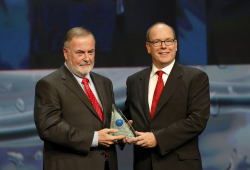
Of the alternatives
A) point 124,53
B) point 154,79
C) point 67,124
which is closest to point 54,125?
point 67,124

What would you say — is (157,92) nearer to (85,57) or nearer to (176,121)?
(176,121)

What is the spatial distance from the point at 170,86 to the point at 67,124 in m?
0.91

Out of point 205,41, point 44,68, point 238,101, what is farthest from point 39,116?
point 238,101

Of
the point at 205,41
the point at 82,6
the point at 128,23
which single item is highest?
the point at 82,6

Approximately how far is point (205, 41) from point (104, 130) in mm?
2296

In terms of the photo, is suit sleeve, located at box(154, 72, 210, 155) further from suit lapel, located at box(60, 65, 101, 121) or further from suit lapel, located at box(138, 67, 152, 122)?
suit lapel, located at box(60, 65, 101, 121)

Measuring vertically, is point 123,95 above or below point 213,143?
above

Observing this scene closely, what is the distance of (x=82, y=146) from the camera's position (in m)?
2.15

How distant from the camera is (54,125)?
215cm

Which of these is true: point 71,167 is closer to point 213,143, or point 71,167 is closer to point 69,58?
point 69,58

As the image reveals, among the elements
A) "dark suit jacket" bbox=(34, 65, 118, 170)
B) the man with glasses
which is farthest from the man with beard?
the man with glasses

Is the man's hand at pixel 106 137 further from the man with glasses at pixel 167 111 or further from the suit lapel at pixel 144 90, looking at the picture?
the suit lapel at pixel 144 90

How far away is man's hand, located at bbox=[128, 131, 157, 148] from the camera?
2215mm

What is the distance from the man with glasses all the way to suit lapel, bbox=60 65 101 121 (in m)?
0.45
